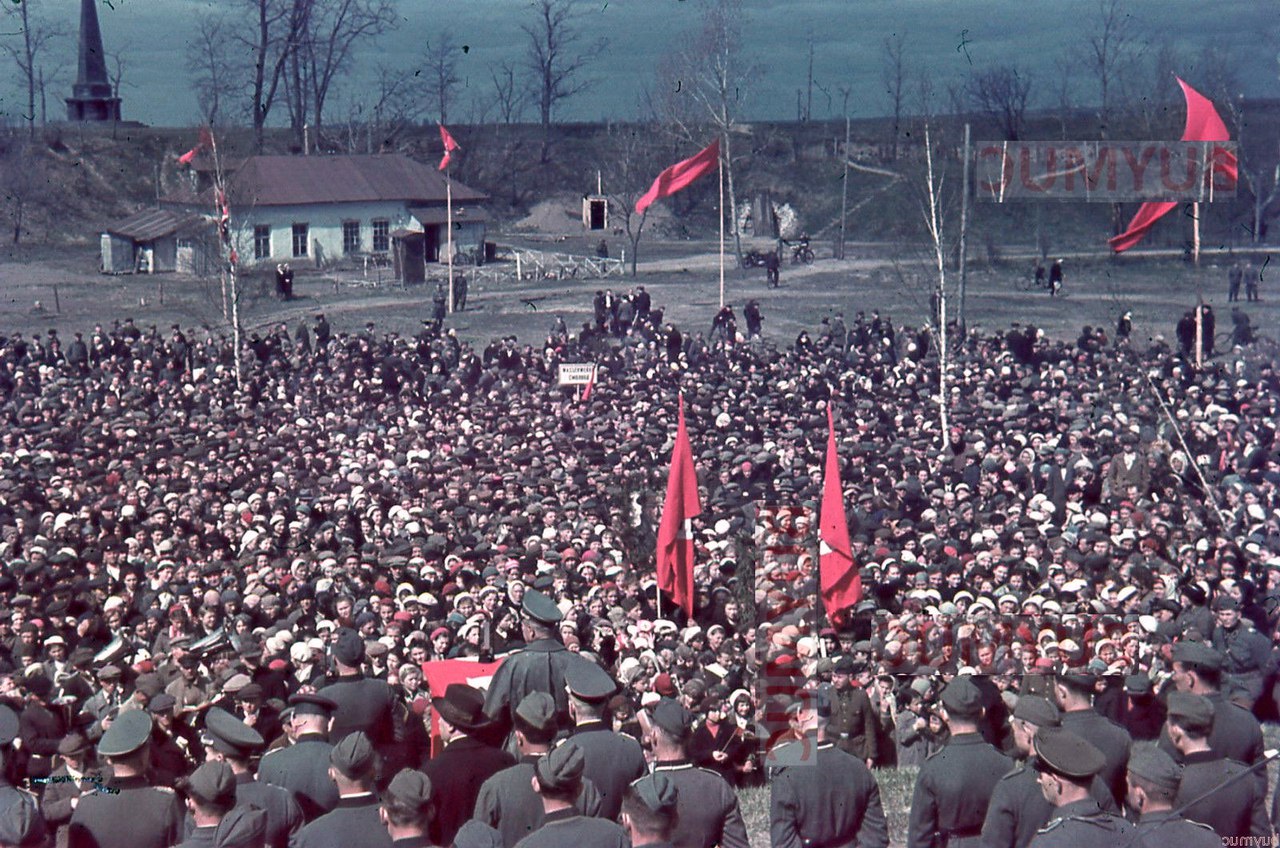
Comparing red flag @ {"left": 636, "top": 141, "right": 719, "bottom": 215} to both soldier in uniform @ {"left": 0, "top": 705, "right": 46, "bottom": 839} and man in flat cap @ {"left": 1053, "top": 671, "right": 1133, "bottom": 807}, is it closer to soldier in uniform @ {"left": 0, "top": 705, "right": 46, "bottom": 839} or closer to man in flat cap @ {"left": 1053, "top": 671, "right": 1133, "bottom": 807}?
man in flat cap @ {"left": 1053, "top": 671, "right": 1133, "bottom": 807}

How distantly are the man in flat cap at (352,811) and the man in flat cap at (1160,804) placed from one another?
7.97 ft

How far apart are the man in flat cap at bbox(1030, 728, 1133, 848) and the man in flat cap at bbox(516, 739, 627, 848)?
1330 mm

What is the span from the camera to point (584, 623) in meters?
10.1

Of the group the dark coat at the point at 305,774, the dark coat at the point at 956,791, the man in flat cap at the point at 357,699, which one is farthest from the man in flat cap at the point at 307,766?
the dark coat at the point at 956,791

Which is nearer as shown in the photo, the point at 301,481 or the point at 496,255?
the point at 301,481

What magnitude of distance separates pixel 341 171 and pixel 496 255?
198 inches

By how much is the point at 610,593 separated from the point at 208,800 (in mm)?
6711

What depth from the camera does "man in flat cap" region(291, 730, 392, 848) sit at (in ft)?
15.9

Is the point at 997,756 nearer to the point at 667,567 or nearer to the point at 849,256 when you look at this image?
the point at 667,567

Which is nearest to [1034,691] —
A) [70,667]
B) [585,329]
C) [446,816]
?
[446,816]

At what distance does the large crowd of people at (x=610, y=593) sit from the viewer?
5246mm

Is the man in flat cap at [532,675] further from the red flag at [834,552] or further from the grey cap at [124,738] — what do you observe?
the red flag at [834,552]

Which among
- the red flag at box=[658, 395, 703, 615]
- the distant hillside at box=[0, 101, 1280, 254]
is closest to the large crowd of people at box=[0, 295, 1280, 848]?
the red flag at box=[658, 395, 703, 615]

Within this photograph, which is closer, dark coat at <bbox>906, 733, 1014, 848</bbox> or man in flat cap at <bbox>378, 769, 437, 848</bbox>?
man in flat cap at <bbox>378, 769, 437, 848</bbox>
